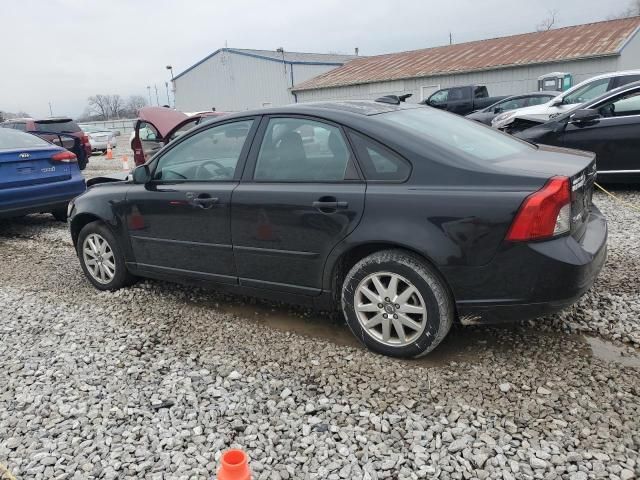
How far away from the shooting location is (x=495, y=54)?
26109 mm

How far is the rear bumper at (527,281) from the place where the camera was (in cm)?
280

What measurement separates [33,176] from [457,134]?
230 inches

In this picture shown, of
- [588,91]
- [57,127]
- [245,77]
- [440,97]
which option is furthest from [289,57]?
[588,91]

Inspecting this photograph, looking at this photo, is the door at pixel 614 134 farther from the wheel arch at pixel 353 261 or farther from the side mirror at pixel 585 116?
the wheel arch at pixel 353 261

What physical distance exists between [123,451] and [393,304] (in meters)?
1.66

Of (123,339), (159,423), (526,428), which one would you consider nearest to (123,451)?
(159,423)

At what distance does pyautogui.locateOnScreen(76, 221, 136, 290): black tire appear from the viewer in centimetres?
463

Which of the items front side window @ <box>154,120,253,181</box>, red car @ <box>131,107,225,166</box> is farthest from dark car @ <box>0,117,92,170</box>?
front side window @ <box>154,120,253,181</box>

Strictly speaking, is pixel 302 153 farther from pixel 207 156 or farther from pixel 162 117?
pixel 162 117

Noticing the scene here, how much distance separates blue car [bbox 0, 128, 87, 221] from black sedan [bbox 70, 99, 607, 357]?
3423 mm

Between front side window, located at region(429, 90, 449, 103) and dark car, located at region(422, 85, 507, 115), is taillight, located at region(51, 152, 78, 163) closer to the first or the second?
dark car, located at region(422, 85, 507, 115)

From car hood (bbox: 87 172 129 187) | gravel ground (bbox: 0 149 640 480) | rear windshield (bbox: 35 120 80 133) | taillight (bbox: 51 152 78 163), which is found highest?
rear windshield (bbox: 35 120 80 133)

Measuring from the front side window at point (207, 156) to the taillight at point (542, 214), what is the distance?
6.52ft

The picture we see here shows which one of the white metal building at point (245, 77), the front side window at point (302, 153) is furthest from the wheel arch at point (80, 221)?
the white metal building at point (245, 77)
